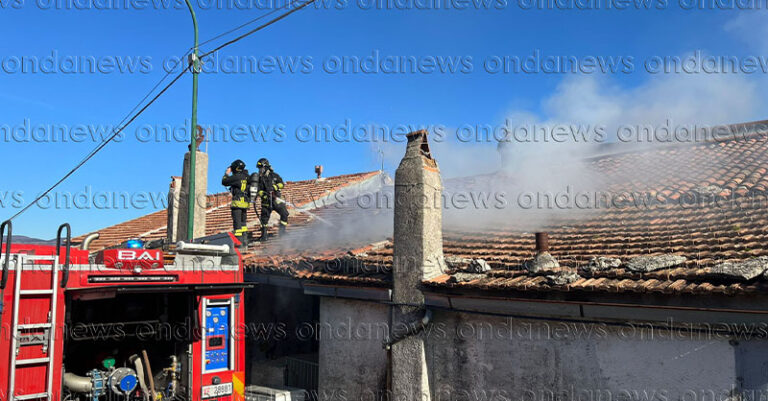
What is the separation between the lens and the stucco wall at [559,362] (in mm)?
5797

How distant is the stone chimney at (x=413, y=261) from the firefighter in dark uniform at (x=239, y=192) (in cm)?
481

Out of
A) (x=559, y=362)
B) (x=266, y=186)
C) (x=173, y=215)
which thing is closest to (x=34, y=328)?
(x=559, y=362)

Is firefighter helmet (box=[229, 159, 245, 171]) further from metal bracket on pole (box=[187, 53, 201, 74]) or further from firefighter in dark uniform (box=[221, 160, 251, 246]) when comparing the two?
metal bracket on pole (box=[187, 53, 201, 74])

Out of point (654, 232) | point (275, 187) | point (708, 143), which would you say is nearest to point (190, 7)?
point (275, 187)

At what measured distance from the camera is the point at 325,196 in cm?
1758

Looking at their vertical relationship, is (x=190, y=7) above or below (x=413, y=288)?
above

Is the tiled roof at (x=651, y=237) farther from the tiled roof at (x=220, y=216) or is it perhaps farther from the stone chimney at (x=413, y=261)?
the tiled roof at (x=220, y=216)

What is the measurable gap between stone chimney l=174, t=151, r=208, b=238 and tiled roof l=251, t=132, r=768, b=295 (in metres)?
4.25

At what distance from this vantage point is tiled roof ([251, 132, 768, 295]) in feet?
20.6

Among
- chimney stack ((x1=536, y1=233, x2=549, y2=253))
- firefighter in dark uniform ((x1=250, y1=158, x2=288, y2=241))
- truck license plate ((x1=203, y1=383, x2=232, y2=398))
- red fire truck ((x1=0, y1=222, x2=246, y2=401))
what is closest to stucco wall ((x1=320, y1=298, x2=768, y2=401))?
chimney stack ((x1=536, y1=233, x2=549, y2=253))

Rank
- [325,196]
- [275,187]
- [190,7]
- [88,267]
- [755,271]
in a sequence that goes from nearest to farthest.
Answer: [755,271]
[88,267]
[190,7]
[275,187]
[325,196]

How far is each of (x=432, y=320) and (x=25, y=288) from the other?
4895mm

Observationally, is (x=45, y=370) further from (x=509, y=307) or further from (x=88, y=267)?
(x=509, y=307)

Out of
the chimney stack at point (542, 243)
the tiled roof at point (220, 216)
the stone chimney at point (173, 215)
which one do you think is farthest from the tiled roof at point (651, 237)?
the tiled roof at point (220, 216)
